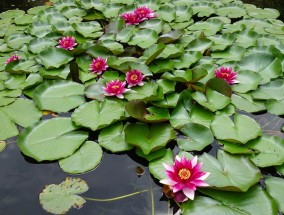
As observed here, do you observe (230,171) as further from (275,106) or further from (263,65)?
(263,65)

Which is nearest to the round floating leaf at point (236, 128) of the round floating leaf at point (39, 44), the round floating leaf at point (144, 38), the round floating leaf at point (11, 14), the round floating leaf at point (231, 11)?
the round floating leaf at point (144, 38)

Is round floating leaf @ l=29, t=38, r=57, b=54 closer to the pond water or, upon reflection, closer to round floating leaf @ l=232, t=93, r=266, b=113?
the pond water

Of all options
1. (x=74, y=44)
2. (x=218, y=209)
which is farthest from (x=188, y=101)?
(x=74, y=44)

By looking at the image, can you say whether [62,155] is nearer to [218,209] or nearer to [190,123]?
[190,123]

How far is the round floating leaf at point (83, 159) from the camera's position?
1.99 metres

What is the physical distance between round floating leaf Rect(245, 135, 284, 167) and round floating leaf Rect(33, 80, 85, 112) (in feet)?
4.37

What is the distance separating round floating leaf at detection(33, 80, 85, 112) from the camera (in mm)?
2484

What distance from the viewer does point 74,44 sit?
3141 mm

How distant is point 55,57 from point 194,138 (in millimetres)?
1589

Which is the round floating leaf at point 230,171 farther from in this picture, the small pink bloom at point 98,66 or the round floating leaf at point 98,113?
the small pink bloom at point 98,66

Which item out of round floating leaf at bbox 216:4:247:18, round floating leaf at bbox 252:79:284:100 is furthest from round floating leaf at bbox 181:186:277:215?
round floating leaf at bbox 216:4:247:18

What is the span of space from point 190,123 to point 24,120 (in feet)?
4.06

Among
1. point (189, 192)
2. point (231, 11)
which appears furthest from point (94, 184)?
point (231, 11)

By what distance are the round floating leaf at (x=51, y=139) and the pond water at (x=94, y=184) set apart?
0.25 ft
